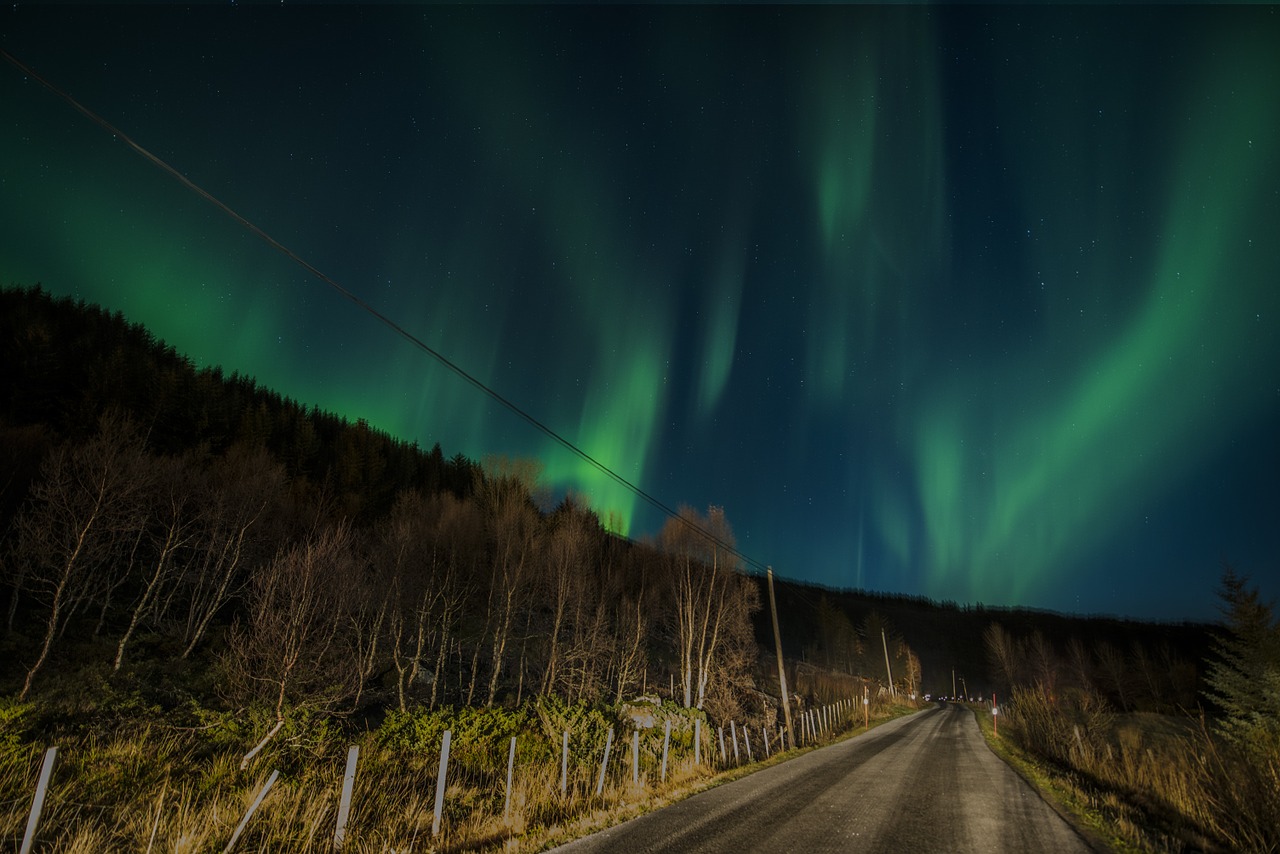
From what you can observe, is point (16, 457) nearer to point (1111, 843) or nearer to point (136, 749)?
point (136, 749)

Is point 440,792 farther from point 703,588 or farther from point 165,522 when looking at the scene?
point 165,522

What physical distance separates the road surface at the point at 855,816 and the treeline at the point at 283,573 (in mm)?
9881

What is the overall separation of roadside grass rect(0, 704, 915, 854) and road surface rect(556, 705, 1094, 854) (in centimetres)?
93

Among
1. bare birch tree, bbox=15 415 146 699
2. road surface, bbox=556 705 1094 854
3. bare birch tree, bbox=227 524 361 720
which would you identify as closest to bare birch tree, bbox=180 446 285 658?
bare birch tree, bbox=15 415 146 699

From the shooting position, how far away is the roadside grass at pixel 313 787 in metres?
7.37

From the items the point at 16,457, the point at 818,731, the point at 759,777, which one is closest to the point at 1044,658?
the point at 818,731

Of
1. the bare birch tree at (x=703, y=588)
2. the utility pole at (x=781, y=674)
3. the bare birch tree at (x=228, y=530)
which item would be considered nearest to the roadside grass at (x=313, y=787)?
the utility pole at (x=781, y=674)

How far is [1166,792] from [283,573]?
2805cm

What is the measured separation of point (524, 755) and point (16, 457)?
158 ft

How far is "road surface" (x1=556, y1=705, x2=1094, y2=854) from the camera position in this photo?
26.7ft

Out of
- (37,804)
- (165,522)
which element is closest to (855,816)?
(37,804)

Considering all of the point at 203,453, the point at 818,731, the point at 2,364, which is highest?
the point at 2,364

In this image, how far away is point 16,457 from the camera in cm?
3928

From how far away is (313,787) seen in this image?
9625mm
